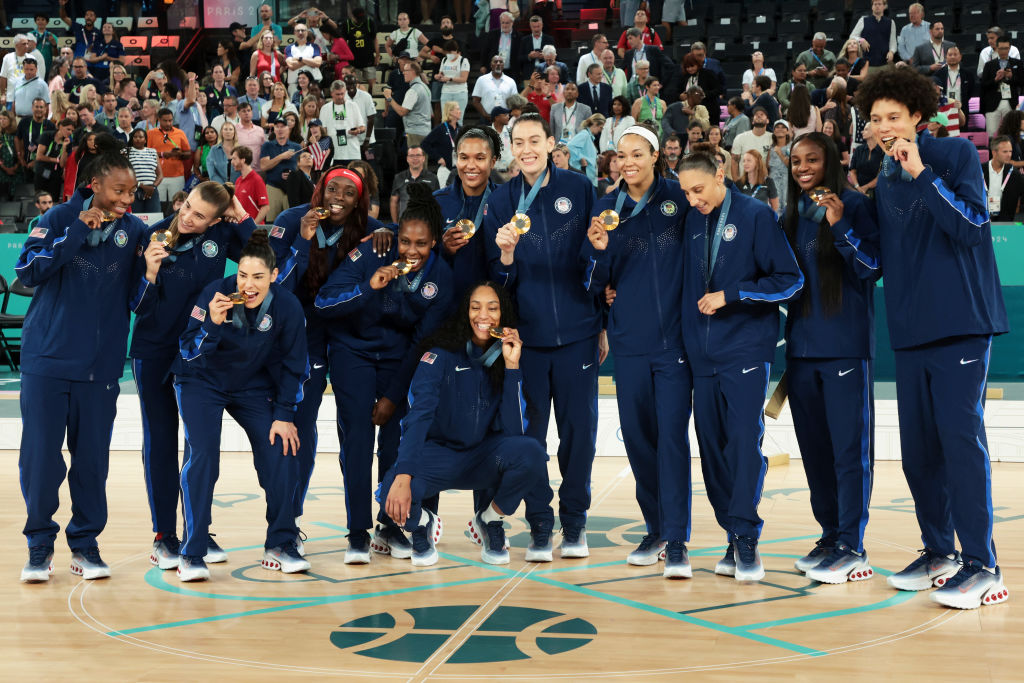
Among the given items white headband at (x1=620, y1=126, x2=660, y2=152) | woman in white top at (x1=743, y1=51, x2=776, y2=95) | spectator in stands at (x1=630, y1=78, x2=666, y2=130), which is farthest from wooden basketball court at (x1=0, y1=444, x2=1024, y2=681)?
woman in white top at (x1=743, y1=51, x2=776, y2=95)

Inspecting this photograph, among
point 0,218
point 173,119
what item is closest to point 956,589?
point 173,119

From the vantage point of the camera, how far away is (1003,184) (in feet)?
38.2

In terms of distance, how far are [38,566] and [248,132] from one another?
9.50 meters

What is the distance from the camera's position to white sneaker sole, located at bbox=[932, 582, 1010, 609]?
450cm

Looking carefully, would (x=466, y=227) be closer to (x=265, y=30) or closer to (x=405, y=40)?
(x=405, y=40)

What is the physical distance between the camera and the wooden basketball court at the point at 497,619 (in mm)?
3893

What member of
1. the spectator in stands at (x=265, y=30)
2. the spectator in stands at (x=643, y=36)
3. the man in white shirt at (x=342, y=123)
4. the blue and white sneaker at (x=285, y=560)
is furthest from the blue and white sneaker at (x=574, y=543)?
the spectator in stands at (x=265, y=30)

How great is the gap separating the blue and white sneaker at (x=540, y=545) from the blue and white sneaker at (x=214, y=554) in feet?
4.78

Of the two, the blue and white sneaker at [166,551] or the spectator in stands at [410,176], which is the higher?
the spectator in stands at [410,176]

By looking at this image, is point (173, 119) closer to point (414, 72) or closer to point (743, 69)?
point (414, 72)

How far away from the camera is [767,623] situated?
4.39 m

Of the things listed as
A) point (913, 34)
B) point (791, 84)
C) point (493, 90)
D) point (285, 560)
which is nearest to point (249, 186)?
point (493, 90)

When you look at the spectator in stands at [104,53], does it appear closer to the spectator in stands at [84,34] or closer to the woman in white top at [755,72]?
the spectator in stands at [84,34]

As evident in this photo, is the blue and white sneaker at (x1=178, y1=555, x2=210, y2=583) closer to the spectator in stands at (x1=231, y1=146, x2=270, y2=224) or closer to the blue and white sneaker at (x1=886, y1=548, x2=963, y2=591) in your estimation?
the blue and white sneaker at (x1=886, y1=548, x2=963, y2=591)
